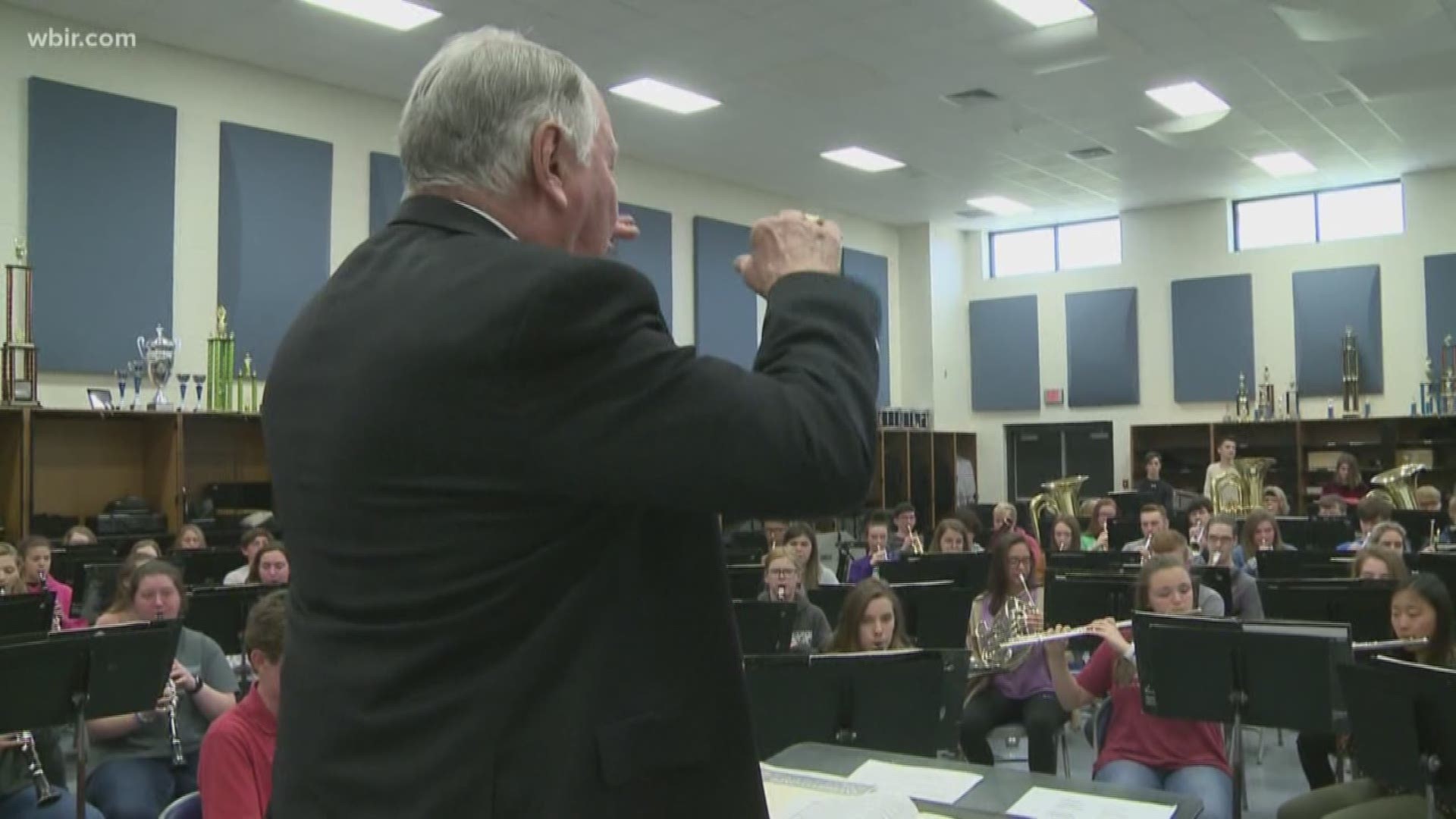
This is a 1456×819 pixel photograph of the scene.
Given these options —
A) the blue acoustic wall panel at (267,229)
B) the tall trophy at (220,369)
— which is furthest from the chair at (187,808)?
the blue acoustic wall panel at (267,229)

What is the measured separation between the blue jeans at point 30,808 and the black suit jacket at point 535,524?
4221mm

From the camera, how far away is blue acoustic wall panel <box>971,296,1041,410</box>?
1830cm

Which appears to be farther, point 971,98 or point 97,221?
point 971,98

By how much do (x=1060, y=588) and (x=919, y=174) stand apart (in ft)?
31.2

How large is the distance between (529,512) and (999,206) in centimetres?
1678

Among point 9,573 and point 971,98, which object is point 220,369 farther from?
point 971,98

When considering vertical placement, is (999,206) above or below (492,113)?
above

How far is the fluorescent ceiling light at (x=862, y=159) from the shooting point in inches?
548

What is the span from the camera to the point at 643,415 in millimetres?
954

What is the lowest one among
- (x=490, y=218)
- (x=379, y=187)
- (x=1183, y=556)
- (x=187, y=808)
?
(x=187, y=808)

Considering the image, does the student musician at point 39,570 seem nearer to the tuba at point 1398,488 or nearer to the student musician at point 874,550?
the student musician at point 874,550

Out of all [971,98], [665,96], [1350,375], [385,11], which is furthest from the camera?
[1350,375]

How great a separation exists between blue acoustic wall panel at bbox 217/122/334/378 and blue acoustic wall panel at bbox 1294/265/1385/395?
41.7 ft

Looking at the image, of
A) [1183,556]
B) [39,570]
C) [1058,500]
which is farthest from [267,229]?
[1058,500]
